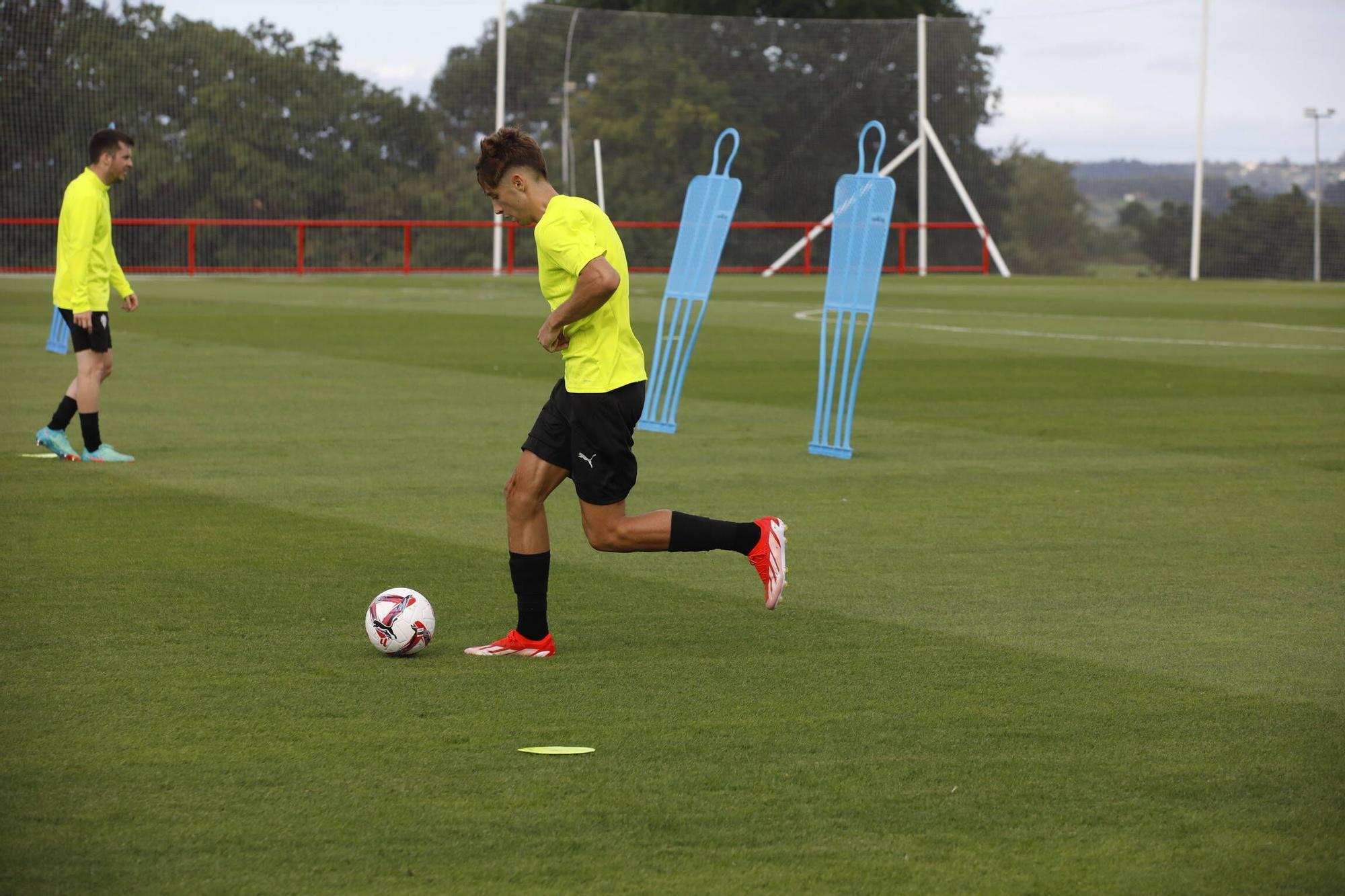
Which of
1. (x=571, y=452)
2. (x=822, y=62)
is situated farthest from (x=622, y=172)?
(x=571, y=452)

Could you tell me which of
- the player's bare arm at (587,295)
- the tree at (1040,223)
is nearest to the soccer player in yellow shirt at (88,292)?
the player's bare arm at (587,295)

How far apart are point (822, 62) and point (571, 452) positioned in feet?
146

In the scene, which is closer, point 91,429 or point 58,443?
point 91,429

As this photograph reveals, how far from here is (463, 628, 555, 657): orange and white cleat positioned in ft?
20.7

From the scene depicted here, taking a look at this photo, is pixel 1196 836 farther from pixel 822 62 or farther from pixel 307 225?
pixel 822 62

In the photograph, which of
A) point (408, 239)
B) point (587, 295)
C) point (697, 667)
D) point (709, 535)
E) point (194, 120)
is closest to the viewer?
point (587, 295)

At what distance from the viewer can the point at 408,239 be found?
43.2m

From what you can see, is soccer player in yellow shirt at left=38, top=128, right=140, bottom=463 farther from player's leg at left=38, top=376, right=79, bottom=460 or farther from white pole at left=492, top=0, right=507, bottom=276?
white pole at left=492, top=0, right=507, bottom=276

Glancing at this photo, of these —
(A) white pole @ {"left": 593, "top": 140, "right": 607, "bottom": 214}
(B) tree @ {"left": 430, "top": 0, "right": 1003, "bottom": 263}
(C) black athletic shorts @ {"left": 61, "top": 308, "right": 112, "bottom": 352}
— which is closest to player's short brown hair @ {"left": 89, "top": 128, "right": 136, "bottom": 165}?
(C) black athletic shorts @ {"left": 61, "top": 308, "right": 112, "bottom": 352}

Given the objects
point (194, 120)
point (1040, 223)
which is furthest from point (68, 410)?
point (1040, 223)

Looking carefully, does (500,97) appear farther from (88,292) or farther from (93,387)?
(93,387)

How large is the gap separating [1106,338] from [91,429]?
1557 cm

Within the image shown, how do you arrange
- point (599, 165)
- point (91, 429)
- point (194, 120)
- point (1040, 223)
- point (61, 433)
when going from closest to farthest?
point (91, 429), point (61, 433), point (194, 120), point (599, 165), point (1040, 223)

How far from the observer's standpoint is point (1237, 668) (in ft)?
20.5
